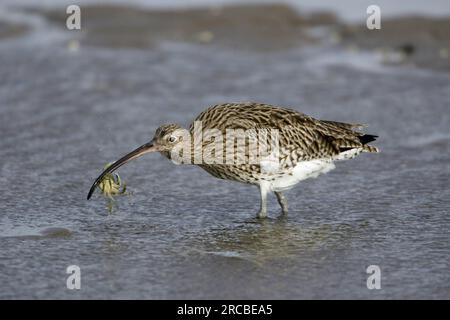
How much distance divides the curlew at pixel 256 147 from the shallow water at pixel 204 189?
0.39 meters

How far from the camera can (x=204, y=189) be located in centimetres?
936

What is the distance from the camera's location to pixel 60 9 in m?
17.9

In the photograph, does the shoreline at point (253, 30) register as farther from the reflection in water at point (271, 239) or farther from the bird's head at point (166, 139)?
the bird's head at point (166, 139)

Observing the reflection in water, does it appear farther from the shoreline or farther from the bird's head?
the shoreline

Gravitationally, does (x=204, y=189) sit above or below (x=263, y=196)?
above

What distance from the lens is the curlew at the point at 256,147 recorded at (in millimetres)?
8297

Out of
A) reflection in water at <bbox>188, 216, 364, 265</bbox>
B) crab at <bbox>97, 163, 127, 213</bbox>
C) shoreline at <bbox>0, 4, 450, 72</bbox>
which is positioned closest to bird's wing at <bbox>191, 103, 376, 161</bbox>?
reflection in water at <bbox>188, 216, 364, 265</bbox>

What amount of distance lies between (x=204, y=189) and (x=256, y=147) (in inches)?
47.3

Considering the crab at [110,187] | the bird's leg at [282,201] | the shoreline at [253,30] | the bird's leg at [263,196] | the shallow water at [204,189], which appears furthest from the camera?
the shoreline at [253,30]

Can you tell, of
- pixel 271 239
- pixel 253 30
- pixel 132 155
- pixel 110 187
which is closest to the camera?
pixel 271 239

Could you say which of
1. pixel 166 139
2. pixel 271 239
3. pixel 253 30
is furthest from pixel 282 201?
pixel 253 30

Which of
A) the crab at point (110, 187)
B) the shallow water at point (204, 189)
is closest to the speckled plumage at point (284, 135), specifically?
the shallow water at point (204, 189)

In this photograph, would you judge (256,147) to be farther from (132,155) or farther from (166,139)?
(132,155)

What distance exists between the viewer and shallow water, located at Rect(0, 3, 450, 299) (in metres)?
6.91
